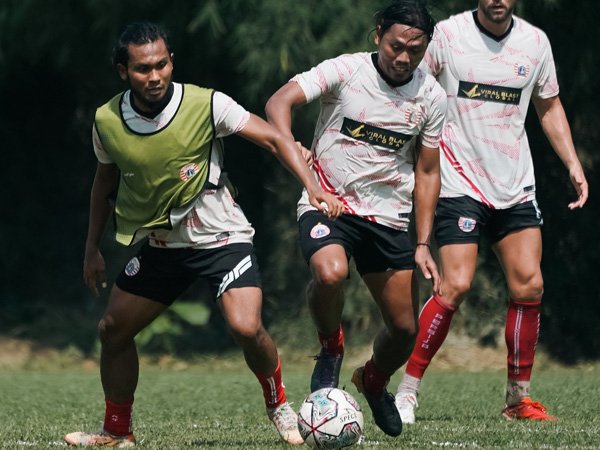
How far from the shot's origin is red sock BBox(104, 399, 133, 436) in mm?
6758

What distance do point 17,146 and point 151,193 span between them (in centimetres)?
1112

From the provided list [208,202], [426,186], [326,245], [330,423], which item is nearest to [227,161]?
[426,186]

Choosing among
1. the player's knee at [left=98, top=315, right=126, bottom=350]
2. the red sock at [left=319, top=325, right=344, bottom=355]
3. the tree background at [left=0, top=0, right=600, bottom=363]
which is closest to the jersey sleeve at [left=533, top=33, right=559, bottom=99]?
the red sock at [left=319, top=325, right=344, bottom=355]

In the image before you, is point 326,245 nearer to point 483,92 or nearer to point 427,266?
point 427,266

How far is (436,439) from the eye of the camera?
695 centimetres

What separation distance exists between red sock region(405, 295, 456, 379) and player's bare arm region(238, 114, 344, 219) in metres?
2.00

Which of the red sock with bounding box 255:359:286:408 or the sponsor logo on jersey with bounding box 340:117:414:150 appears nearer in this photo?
A: the red sock with bounding box 255:359:286:408

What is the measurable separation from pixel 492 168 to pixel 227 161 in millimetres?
7841

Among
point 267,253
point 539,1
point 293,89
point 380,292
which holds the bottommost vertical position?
point 267,253

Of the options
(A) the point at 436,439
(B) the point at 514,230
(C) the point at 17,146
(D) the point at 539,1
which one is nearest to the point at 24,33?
(C) the point at 17,146

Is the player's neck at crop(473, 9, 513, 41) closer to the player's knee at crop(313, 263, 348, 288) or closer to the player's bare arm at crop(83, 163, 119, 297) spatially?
the player's knee at crop(313, 263, 348, 288)

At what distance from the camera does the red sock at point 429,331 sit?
8156 millimetres

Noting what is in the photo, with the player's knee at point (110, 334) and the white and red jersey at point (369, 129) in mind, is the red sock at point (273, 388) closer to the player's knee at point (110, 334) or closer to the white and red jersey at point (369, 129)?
the player's knee at point (110, 334)

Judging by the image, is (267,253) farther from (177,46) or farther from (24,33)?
(24,33)
